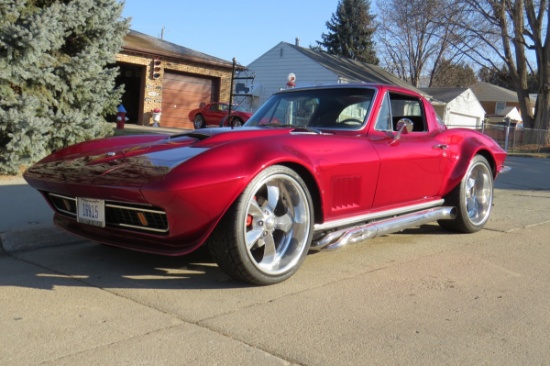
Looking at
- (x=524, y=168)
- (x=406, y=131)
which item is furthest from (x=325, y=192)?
(x=524, y=168)

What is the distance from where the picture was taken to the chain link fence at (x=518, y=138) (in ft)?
90.3

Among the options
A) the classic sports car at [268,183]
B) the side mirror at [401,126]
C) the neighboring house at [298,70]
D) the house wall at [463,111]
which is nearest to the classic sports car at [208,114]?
the neighboring house at [298,70]

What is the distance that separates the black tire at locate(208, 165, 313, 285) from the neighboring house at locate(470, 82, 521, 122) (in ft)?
209

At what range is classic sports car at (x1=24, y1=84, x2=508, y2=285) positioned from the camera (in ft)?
11.5

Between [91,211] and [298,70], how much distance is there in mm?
30973

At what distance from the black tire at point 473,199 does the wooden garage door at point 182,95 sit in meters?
17.5

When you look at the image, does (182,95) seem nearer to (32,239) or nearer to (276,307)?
(32,239)

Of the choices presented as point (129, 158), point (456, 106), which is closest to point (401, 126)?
point (129, 158)

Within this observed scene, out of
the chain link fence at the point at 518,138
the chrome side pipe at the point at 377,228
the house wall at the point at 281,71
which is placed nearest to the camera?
the chrome side pipe at the point at 377,228

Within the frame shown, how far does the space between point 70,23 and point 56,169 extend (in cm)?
471

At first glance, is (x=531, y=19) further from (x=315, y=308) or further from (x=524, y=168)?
(x=315, y=308)

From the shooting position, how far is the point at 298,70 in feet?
111

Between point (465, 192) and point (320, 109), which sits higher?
point (320, 109)

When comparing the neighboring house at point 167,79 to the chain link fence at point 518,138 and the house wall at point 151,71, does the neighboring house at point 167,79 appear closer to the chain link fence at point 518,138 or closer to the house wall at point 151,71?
the house wall at point 151,71
